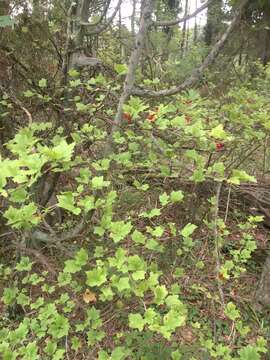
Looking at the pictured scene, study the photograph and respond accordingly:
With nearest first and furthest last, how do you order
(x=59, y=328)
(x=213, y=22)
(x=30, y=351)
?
(x=30, y=351), (x=59, y=328), (x=213, y=22)

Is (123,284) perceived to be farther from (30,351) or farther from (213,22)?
(213,22)

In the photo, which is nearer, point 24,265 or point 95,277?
point 95,277

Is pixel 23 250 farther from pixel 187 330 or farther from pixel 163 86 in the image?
pixel 163 86

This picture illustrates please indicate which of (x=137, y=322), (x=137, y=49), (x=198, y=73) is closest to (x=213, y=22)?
(x=198, y=73)

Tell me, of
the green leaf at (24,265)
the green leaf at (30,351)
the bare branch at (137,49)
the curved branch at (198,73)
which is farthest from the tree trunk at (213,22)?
the green leaf at (30,351)

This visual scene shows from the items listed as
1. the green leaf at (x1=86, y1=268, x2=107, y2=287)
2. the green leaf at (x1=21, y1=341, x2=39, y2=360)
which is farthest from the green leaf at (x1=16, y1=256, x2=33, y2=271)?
the green leaf at (x1=86, y1=268, x2=107, y2=287)

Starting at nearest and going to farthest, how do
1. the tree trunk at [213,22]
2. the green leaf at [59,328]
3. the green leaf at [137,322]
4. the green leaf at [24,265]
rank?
the green leaf at [137,322]
the green leaf at [59,328]
the green leaf at [24,265]
the tree trunk at [213,22]

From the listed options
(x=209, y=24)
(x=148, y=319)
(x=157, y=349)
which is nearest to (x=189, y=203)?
(x=157, y=349)

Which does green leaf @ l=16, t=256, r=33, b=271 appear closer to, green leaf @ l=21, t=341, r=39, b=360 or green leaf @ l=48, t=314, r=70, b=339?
green leaf @ l=48, t=314, r=70, b=339

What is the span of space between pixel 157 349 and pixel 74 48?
9.56 feet

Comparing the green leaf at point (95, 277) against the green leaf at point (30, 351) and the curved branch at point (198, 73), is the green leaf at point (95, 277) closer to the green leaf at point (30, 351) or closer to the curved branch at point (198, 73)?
the green leaf at point (30, 351)

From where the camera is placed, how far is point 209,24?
16.8 m

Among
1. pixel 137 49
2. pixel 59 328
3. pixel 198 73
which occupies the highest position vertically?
pixel 137 49

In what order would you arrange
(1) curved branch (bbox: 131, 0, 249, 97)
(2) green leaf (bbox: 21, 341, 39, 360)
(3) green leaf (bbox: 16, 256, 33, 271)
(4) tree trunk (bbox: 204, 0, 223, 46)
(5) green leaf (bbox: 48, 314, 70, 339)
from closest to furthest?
(2) green leaf (bbox: 21, 341, 39, 360) < (5) green leaf (bbox: 48, 314, 70, 339) < (3) green leaf (bbox: 16, 256, 33, 271) < (1) curved branch (bbox: 131, 0, 249, 97) < (4) tree trunk (bbox: 204, 0, 223, 46)
